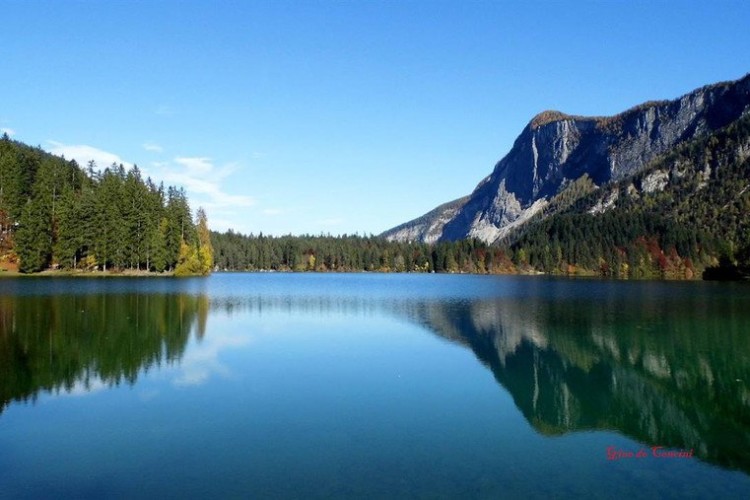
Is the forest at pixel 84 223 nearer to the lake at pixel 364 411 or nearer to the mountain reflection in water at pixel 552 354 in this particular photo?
the mountain reflection in water at pixel 552 354

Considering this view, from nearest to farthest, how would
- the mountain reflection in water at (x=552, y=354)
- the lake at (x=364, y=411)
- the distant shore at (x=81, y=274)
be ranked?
the lake at (x=364, y=411)
the mountain reflection in water at (x=552, y=354)
the distant shore at (x=81, y=274)

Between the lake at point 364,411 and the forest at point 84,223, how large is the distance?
74369 mm

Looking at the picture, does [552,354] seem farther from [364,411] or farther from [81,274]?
[81,274]

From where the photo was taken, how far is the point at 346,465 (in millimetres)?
14570

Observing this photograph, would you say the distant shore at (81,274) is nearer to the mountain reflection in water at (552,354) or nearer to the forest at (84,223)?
the forest at (84,223)

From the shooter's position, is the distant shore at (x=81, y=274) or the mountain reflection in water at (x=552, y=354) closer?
the mountain reflection in water at (x=552, y=354)

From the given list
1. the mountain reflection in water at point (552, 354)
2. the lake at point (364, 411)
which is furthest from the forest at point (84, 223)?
the lake at point (364, 411)

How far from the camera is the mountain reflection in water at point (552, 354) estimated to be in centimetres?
2017

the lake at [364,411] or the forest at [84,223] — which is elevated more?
the forest at [84,223]

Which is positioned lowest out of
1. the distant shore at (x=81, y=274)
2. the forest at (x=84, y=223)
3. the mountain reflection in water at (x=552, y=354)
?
the mountain reflection in water at (x=552, y=354)

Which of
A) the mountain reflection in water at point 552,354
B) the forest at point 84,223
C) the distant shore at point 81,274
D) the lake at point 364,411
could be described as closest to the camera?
the lake at point 364,411

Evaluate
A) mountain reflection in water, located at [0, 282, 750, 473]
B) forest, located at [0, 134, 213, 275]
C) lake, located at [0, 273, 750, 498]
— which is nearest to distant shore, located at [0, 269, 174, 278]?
forest, located at [0, 134, 213, 275]

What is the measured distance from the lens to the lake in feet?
45.0

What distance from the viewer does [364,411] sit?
2011cm
